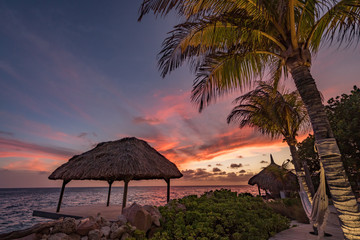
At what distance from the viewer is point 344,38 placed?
356 cm

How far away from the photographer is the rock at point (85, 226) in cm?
387

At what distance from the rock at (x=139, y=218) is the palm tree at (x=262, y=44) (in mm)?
3040

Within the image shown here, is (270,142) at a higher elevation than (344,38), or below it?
below

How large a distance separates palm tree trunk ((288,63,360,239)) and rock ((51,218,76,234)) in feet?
16.1

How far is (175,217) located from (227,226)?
1379 mm

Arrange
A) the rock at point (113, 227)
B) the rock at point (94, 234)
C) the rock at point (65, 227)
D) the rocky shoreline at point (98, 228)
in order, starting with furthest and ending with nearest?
1. the rock at point (113, 227)
2. the rock at point (94, 234)
3. the rock at point (65, 227)
4. the rocky shoreline at point (98, 228)

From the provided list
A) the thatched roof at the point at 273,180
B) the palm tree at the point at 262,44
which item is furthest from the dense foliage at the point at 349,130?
the palm tree at the point at 262,44

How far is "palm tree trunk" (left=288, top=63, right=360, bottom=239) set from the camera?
Result: 99.7 inches

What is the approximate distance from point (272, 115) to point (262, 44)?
436 cm

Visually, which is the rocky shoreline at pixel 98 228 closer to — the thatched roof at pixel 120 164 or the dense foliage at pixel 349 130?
the thatched roof at pixel 120 164

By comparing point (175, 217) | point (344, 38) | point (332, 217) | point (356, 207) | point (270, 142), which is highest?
point (344, 38)

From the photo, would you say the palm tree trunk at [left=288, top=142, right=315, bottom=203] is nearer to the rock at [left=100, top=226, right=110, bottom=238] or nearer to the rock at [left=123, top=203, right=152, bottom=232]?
the rock at [left=123, top=203, right=152, bottom=232]

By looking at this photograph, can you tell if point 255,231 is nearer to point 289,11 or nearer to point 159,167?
point 289,11

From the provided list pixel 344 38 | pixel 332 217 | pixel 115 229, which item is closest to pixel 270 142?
pixel 332 217
